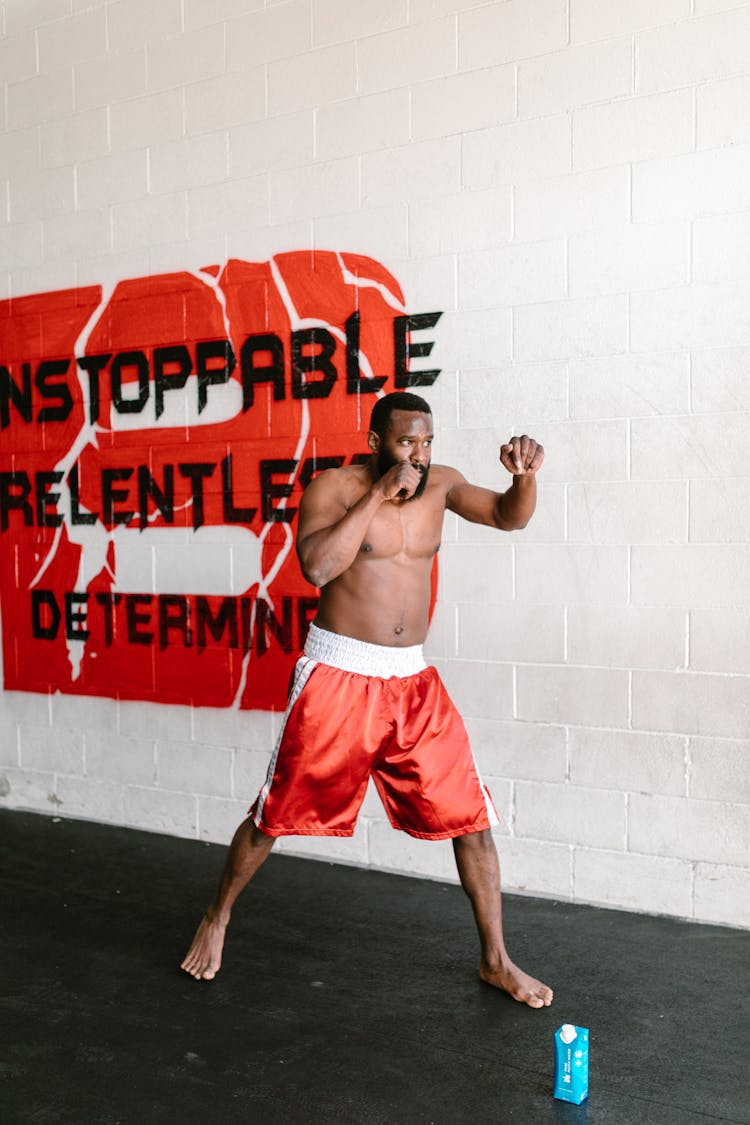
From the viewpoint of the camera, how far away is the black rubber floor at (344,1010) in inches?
89.0

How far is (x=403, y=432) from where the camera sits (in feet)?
8.86

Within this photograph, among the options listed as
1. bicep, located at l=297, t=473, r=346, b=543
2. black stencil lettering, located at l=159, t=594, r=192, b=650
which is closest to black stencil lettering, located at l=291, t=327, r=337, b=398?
black stencil lettering, located at l=159, t=594, r=192, b=650

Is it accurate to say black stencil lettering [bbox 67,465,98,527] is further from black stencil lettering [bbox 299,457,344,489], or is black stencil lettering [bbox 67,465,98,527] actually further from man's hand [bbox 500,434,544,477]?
man's hand [bbox 500,434,544,477]

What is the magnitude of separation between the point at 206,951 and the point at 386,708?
88 cm

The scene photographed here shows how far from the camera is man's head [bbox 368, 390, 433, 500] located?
8.87 ft

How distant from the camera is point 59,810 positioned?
4.62 metres

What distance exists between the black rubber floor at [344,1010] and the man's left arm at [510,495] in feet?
4.13

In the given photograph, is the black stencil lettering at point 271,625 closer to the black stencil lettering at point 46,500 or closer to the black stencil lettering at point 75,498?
the black stencil lettering at point 75,498

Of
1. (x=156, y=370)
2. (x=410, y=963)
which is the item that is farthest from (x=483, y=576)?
(x=156, y=370)

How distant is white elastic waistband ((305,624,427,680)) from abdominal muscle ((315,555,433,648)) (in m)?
0.02

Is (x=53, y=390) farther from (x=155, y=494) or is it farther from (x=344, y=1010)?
(x=344, y=1010)

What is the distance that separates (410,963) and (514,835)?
2.45ft

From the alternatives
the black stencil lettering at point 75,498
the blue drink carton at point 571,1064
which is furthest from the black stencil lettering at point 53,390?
the blue drink carton at point 571,1064

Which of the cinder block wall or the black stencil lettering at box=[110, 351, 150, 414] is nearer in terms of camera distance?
the cinder block wall
